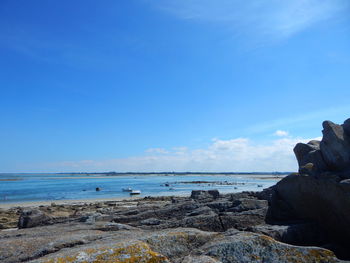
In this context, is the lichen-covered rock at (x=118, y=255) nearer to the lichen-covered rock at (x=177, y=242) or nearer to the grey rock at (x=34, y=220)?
the lichen-covered rock at (x=177, y=242)

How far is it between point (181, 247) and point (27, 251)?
3532 mm

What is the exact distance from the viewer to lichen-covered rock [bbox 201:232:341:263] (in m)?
5.25

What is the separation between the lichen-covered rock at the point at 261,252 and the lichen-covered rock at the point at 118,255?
1104 mm

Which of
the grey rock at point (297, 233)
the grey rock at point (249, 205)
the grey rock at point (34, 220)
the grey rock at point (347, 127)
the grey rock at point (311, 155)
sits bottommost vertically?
the grey rock at point (34, 220)

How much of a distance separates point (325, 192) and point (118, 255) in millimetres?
6532

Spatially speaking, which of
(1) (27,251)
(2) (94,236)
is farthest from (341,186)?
(1) (27,251)

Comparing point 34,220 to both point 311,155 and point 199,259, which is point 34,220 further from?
point 311,155

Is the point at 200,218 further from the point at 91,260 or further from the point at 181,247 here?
the point at 91,260

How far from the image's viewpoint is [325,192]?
851 centimetres

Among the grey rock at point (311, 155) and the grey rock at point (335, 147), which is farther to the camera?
the grey rock at point (311, 155)

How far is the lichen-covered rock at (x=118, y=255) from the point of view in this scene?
16.5 ft

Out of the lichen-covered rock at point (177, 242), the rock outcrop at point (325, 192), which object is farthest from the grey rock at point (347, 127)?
the lichen-covered rock at point (177, 242)

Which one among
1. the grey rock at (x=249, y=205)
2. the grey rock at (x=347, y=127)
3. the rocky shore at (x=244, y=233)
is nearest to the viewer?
the rocky shore at (x=244, y=233)

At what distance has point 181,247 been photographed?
237 inches
